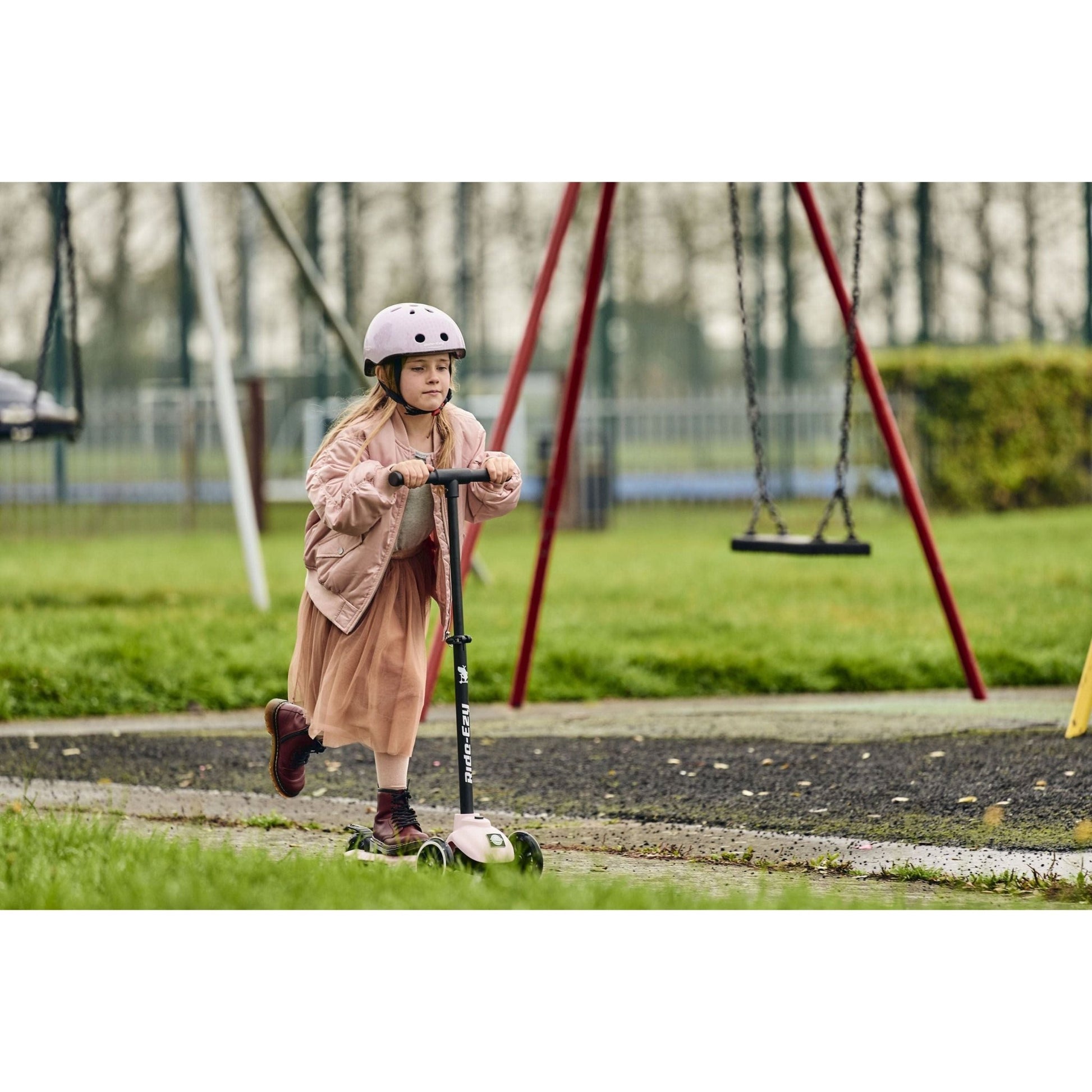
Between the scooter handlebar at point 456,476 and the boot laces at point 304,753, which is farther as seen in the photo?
the boot laces at point 304,753

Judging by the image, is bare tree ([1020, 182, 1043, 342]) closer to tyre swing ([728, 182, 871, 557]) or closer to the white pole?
the white pole

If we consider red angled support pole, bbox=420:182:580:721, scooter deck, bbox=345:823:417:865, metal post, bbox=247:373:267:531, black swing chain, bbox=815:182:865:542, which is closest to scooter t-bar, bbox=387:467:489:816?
scooter deck, bbox=345:823:417:865

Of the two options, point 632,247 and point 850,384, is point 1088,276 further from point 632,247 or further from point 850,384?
point 850,384

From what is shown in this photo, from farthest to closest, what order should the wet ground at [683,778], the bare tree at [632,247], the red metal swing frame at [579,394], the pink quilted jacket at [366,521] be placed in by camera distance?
1. the bare tree at [632,247]
2. the red metal swing frame at [579,394]
3. the wet ground at [683,778]
4. the pink quilted jacket at [366,521]

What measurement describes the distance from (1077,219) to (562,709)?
15.4m

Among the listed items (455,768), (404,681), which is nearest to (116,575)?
(455,768)

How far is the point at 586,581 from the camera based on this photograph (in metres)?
10.6

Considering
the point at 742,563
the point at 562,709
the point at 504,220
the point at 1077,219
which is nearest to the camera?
the point at 562,709

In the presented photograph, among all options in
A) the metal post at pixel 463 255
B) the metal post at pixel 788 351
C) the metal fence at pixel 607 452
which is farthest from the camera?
the metal post at pixel 463 255

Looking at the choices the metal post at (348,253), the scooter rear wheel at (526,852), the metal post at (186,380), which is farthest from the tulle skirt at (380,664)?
the metal post at (348,253)

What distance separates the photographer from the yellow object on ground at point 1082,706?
18.7 ft

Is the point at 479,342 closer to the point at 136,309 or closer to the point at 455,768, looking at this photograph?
the point at 136,309

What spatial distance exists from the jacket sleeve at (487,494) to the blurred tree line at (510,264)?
49.4ft

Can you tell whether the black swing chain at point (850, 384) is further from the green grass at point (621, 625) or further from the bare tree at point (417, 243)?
the bare tree at point (417, 243)
